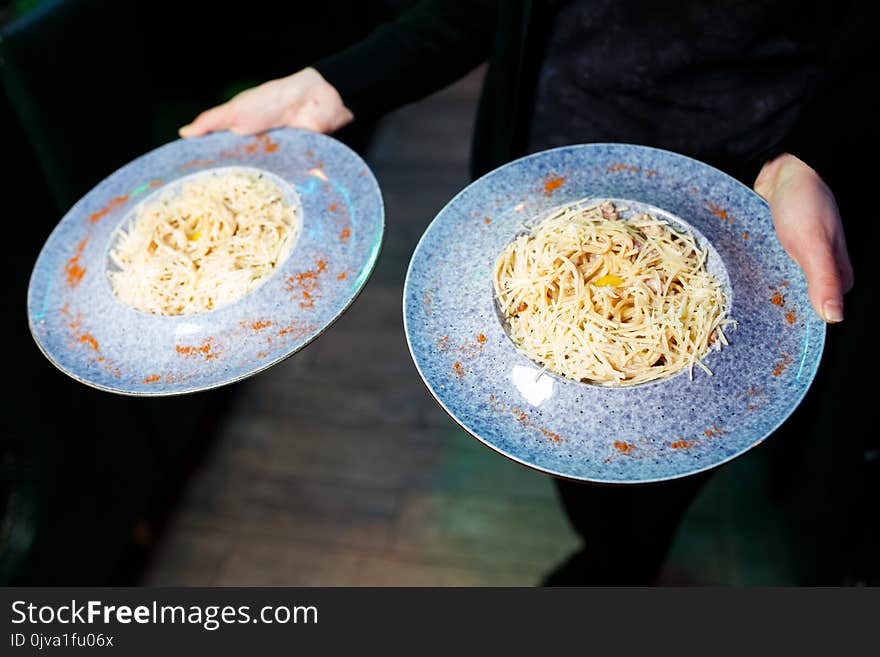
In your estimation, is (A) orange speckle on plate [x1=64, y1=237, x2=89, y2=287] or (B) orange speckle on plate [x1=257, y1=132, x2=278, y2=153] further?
(B) orange speckle on plate [x1=257, y1=132, x2=278, y2=153]

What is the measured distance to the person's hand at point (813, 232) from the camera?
896mm

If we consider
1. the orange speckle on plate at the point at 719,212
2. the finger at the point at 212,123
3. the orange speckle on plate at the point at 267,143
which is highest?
the finger at the point at 212,123

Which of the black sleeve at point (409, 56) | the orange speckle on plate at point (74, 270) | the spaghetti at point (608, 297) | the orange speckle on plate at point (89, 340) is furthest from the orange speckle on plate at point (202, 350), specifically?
the black sleeve at point (409, 56)

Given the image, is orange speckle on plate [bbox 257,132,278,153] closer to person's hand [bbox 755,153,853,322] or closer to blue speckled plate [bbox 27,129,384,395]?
blue speckled plate [bbox 27,129,384,395]

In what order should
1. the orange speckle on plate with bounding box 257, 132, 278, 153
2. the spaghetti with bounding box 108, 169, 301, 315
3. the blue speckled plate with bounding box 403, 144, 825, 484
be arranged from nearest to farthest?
the blue speckled plate with bounding box 403, 144, 825, 484 → the spaghetti with bounding box 108, 169, 301, 315 → the orange speckle on plate with bounding box 257, 132, 278, 153

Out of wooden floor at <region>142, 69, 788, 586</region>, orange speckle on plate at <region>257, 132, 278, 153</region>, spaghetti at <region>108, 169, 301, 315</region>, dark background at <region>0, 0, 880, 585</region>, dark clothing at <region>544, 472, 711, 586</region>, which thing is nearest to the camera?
spaghetti at <region>108, 169, 301, 315</region>

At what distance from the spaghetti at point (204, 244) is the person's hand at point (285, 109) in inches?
5.1

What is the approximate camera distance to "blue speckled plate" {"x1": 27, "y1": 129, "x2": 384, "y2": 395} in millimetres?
996

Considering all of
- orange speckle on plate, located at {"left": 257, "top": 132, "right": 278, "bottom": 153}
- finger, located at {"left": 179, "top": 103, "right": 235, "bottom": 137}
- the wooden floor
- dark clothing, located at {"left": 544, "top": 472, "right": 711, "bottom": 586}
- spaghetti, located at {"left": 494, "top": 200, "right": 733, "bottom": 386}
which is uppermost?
finger, located at {"left": 179, "top": 103, "right": 235, "bottom": 137}

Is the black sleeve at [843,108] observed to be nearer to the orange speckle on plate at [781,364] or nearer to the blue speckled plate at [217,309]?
the orange speckle on plate at [781,364]

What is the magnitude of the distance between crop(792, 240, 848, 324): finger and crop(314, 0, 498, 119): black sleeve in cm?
78

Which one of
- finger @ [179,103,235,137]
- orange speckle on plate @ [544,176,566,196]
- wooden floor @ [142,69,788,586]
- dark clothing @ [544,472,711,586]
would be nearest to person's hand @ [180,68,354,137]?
finger @ [179,103,235,137]

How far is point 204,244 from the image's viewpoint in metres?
1.18

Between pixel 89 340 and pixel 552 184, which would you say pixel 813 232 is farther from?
→ pixel 89 340
